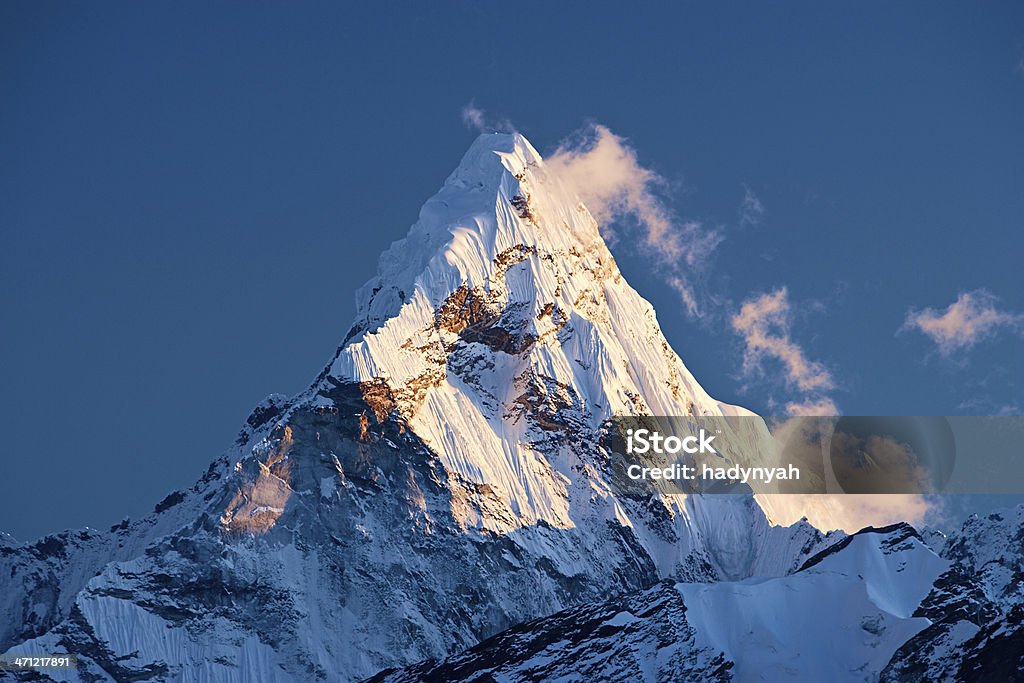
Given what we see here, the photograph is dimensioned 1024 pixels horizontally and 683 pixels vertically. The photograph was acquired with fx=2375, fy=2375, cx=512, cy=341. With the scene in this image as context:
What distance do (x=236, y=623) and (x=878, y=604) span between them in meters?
53.9

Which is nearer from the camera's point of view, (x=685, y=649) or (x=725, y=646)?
(x=685, y=649)

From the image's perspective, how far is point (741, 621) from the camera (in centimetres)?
19950

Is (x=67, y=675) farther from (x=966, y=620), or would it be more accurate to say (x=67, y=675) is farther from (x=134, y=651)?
(x=966, y=620)

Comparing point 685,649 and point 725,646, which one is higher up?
point 685,649

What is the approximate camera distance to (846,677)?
192125mm

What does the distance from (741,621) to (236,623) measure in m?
42.4

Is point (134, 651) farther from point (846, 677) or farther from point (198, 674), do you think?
point (846, 677)

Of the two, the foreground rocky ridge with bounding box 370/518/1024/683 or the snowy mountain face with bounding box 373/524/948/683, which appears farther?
the snowy mountain face with bounding box 373/524/948/683

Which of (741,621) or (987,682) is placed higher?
(741,621)

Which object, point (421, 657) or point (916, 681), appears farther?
point (421, 657)

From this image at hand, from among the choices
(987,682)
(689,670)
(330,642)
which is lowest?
(987,682)

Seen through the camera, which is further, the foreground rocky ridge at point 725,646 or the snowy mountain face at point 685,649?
the snowy mountain face at point 685,649

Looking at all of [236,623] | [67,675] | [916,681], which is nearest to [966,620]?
[916,681]

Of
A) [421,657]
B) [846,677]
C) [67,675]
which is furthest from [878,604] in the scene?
[67,675]
